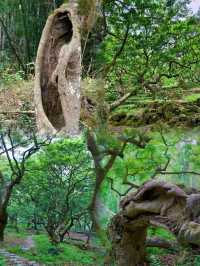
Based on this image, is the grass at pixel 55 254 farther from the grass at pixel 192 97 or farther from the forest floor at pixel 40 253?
the grass at pixel 192 97

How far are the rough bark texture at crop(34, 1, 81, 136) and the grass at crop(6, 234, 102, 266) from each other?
215cm

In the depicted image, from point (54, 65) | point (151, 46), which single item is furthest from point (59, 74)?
point (151, 46)

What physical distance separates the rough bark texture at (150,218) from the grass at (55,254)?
107cm

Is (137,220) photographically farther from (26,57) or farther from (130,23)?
(130,23)

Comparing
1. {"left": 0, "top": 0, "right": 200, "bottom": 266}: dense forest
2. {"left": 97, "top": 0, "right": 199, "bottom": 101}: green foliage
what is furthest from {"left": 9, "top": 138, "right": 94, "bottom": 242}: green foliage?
{"left": 97, "top": 0, "right": 199, "bottom": 101}: green foliage

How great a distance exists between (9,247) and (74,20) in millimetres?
2896

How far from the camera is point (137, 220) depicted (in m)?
1.86

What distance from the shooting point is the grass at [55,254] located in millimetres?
3243

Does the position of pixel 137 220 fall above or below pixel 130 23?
below

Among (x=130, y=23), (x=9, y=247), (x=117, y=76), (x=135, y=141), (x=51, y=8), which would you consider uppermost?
A: (x=51, y=8)

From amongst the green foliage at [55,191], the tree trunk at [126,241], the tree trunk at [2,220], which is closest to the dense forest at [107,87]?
the tree trunk at [126,241]

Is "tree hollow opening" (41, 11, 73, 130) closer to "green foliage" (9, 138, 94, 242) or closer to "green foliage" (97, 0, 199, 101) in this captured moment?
"green foliage" (97, 0, 199, 101)

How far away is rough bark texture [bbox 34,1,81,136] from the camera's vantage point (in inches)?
41.8

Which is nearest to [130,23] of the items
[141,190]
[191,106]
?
[191,106]
